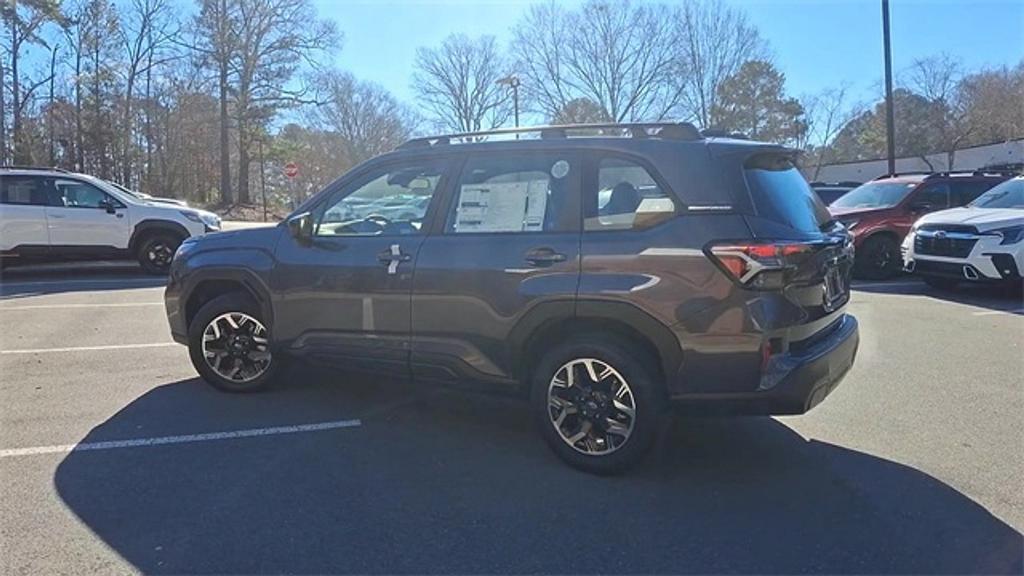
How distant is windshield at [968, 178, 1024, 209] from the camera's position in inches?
374

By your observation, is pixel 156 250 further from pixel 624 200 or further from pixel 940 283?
pixel 940 283

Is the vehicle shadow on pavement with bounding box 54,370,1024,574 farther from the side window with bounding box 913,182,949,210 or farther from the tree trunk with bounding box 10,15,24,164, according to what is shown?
the tree trunk with bounding box 10,15,24,164

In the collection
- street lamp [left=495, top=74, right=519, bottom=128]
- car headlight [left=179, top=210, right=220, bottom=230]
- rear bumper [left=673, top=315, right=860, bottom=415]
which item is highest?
street lamp [left=495, top=74, right=519, bottom=128]

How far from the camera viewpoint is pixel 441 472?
12.0 ft

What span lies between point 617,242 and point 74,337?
6197 mm

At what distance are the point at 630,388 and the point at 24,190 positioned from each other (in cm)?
1202

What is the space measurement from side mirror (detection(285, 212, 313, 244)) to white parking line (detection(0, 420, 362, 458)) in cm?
121

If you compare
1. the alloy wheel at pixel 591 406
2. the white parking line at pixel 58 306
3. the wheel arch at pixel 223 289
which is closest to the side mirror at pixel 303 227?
the wheel arch at pixel 223 289

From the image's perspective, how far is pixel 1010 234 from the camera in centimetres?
849

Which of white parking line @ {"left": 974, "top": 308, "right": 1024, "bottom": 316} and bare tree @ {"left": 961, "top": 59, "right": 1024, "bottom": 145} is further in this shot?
bare tree @ {"left": 961, "top": 59, "right": 1024, "bottom": 145}

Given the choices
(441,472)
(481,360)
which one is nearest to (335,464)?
(441,472)

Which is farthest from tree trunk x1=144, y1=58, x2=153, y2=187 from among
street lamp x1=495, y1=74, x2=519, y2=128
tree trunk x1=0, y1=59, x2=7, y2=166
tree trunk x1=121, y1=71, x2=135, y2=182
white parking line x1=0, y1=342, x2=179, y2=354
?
white parking line x1=0, y1=342, x2=179, y2=354

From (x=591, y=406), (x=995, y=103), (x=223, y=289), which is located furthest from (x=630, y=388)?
(x=995, y=103)

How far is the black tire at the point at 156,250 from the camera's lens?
11992mm
